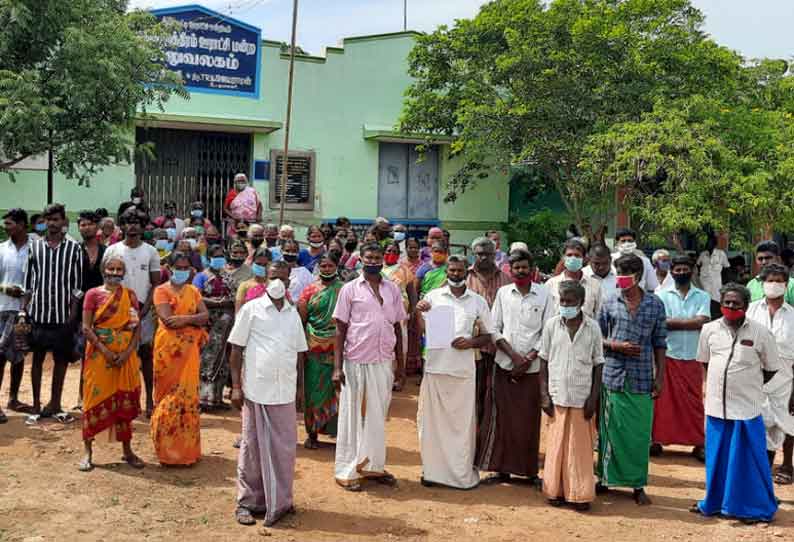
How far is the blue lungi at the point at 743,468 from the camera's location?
20.1 feet

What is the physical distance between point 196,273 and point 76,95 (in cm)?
402

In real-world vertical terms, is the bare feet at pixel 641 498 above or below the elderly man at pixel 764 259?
below

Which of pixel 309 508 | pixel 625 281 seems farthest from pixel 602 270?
pixel 309 508

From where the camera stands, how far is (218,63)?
17094 mm

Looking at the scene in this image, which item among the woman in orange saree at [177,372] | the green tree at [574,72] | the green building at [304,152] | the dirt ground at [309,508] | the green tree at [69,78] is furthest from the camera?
the green building at [304,152]

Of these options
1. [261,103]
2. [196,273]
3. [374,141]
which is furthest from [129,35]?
[374,141]

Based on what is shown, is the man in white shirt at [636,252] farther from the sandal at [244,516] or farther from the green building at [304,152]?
the green building at [304,152]

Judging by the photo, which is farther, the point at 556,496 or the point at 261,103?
the point at 261,103

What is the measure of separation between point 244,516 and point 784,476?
14.4 ft

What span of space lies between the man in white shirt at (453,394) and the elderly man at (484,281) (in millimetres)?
339

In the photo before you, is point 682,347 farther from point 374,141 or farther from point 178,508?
point 374,141

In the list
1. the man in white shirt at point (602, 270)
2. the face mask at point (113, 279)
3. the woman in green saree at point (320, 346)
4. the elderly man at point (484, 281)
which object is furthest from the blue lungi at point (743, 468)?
the face mask at point (113, 279)

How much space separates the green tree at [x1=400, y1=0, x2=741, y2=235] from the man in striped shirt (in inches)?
387

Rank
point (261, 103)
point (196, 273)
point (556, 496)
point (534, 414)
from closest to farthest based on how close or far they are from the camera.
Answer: point (556, 496)
point (534, 414)
point (196, 273)
point (261, 103)
